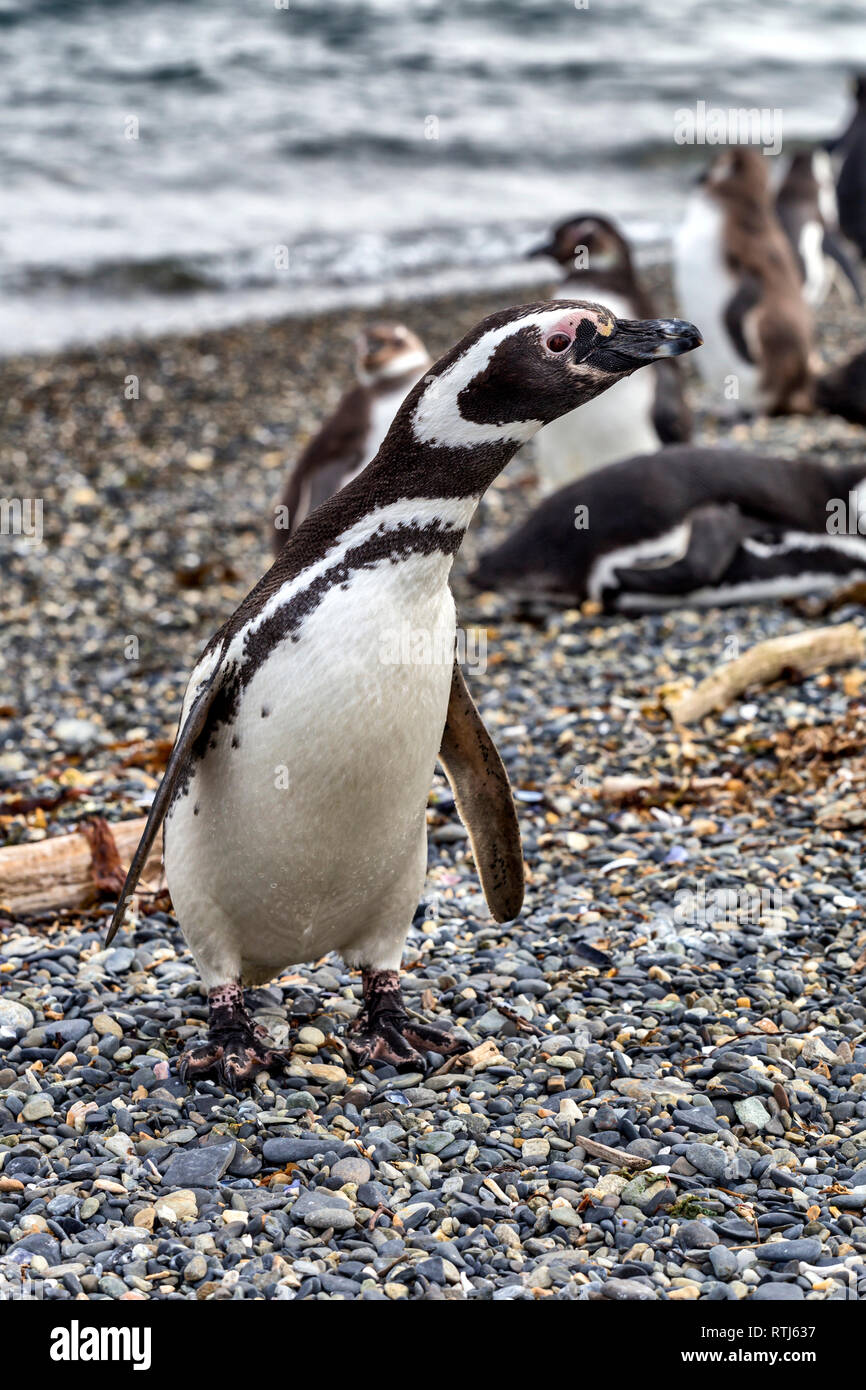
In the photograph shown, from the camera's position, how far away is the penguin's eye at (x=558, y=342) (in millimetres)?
2879

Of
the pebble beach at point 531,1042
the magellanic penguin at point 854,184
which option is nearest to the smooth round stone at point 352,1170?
the pebble beach at point 531,1042

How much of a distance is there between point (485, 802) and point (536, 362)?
4.06 ft

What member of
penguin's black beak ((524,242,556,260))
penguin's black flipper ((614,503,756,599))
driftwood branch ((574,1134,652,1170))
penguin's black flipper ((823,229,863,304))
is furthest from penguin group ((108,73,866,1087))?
penguin's black flipper ((823,229,863,304))

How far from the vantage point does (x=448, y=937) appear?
4.25m

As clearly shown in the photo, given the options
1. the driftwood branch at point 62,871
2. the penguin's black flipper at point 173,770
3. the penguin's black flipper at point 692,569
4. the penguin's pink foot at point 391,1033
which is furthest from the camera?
the penguin's black flipper at point 692,569

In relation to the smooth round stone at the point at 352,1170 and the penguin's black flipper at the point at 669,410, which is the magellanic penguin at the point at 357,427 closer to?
the penguin's black flipper at the point at 669,410

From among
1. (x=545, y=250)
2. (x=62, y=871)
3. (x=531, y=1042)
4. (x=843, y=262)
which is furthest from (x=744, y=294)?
(x=531, y=1042)

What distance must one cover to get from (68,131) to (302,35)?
8243mm

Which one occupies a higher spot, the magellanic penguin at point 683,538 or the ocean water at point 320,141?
the ocean water at point 320,141

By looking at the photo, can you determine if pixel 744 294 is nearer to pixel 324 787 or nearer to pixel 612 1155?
pixel 324 787

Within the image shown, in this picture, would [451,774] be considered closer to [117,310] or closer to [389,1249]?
[389,1249]

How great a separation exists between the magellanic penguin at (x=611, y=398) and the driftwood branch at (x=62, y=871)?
18.2 ft

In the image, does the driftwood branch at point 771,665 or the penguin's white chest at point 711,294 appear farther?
the penguin's white chest at point 711,294
